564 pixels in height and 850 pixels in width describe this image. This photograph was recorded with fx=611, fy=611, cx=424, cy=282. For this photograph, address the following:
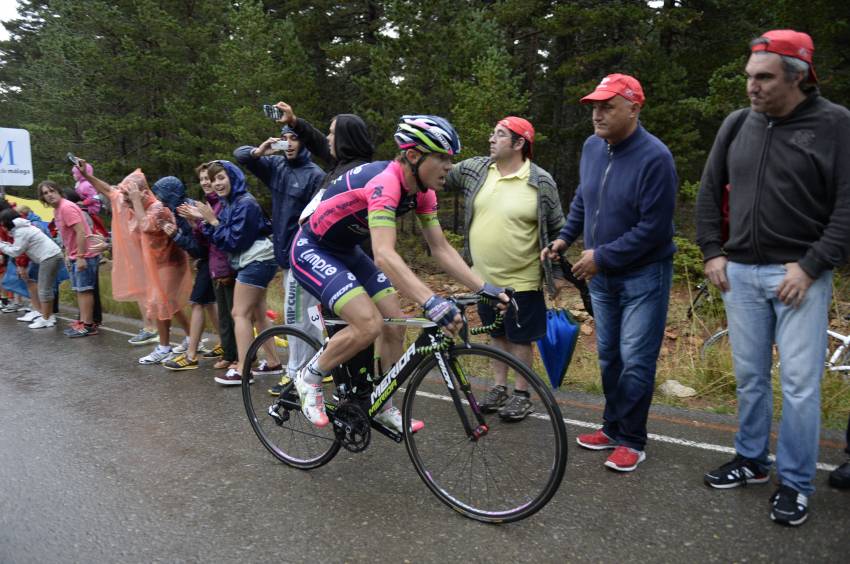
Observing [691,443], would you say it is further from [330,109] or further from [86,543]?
[330,109]

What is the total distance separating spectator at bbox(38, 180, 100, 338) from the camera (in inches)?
317

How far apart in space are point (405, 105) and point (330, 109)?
7268 millimetres

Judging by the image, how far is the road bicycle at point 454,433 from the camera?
3.00 meters

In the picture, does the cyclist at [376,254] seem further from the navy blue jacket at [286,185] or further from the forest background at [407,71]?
the forest background at [407,71]

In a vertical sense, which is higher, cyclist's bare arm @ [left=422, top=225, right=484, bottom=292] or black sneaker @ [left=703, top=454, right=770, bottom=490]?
cyclist's bare arm @ [left=422, top=225, right=484, bottom=292]

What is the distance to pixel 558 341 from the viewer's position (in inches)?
174

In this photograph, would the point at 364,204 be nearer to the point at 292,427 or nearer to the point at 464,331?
the point at 464,331

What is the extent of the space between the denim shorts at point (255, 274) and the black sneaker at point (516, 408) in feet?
8.36

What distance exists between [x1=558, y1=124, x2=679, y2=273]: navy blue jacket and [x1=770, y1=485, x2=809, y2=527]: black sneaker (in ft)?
4.52

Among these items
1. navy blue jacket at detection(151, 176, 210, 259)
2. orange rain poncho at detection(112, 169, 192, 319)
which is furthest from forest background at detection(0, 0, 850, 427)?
orange rain poncho at detection(112, 169, 192, 319)

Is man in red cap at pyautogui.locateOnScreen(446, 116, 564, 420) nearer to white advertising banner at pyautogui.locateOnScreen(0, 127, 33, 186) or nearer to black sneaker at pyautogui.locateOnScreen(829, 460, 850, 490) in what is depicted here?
black sneaker at pyautogui.locateOnScreen(829, 460, 850, 490)

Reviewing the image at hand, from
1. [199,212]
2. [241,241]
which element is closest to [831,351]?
[241,241]

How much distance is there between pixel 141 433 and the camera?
461 cm

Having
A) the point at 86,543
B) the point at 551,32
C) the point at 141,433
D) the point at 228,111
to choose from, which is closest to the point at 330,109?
the point at 228,111
